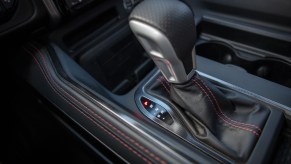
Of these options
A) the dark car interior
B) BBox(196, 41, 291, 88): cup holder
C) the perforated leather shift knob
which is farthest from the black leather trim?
BBox(196, 41, 291, 88): cup holder

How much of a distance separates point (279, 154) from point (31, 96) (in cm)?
102

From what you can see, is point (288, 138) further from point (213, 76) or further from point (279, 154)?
point (213, 76)

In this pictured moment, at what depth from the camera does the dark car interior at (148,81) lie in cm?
54

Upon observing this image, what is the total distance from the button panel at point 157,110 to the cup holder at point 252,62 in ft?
1.33

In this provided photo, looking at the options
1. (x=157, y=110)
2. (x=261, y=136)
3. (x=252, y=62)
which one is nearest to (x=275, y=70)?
(x=252, y=62)

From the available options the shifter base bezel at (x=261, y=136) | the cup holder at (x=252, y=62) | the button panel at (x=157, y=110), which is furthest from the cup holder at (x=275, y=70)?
the button panel at (x=157, y=110)

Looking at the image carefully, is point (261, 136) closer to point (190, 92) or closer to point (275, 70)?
point (190, 92)

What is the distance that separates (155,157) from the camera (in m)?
0.53

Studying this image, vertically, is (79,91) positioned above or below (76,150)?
above

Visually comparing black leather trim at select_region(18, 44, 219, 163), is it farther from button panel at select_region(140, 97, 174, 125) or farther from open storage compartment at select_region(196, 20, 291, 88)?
open storage compartment at select_region(196, 20, 291, 88)

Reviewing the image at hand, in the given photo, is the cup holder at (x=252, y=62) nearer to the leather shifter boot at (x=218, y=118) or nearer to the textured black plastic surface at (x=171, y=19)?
the leather shifter boot at (x=218, y=118)

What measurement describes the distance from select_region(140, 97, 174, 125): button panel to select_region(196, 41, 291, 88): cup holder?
407 millimetres

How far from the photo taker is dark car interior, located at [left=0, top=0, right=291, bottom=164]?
54 cm

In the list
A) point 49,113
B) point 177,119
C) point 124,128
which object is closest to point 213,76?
point 177,119
